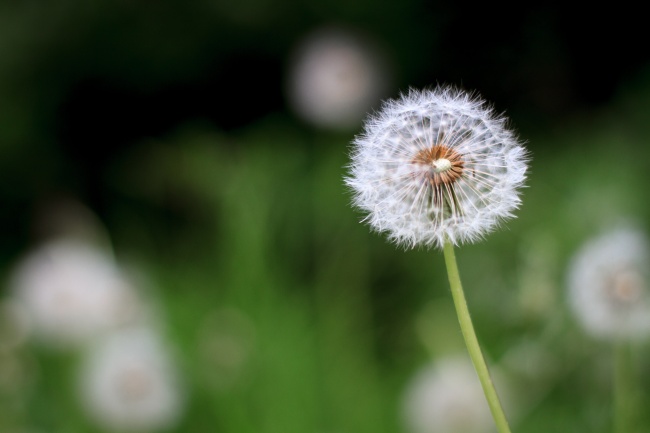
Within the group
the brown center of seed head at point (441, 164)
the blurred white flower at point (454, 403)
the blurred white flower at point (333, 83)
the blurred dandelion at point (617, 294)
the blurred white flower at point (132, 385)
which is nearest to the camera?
the brown center of seed head at point (441, 164)

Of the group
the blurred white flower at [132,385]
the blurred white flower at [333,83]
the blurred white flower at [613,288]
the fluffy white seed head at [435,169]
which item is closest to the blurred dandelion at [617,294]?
the blurred white flower at [613,288]

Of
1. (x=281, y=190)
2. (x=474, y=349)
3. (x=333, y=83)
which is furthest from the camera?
(x=281, y=190)

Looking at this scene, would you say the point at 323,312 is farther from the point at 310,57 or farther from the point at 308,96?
the point at 310,57

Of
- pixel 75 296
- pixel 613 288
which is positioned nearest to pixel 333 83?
pixel 75 296

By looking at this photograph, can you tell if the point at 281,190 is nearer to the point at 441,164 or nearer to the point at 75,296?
the point at 75,296

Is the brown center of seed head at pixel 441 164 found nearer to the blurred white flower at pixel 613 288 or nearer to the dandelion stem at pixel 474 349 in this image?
the dandelion stem at pixel 474 349

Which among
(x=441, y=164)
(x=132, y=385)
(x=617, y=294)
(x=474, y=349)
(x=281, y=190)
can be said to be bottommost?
(x=474, y=349)

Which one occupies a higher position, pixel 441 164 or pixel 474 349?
pixel 441 164
